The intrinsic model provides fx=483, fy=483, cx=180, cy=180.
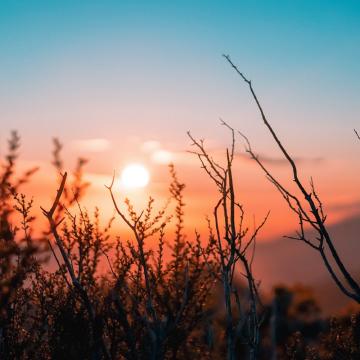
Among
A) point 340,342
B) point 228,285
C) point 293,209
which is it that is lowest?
point 340,342

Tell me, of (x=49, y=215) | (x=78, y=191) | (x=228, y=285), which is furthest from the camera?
(x=228, y=285)

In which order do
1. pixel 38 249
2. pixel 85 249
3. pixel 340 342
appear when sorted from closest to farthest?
pixel 38 249 < pixel 85 249 < pixel 340 342

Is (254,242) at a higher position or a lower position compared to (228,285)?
higher

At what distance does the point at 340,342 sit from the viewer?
11875 mm

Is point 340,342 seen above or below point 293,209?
below

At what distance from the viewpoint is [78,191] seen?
370 cm

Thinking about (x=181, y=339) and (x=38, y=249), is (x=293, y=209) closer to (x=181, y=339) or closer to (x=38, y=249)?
(x=38, y=249)

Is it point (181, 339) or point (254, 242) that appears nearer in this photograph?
point (254, 242)

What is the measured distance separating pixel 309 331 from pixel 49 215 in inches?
1792

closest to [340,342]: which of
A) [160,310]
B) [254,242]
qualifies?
[160,310]

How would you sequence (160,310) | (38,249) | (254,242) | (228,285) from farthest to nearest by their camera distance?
1. (160,310)
2. (254,242)
3. (228,285)
4. (38,249)

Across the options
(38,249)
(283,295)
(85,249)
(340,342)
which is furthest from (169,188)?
(283,295)

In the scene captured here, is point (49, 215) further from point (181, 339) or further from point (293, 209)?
point (181, 339)

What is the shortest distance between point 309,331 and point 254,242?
1708 inches
